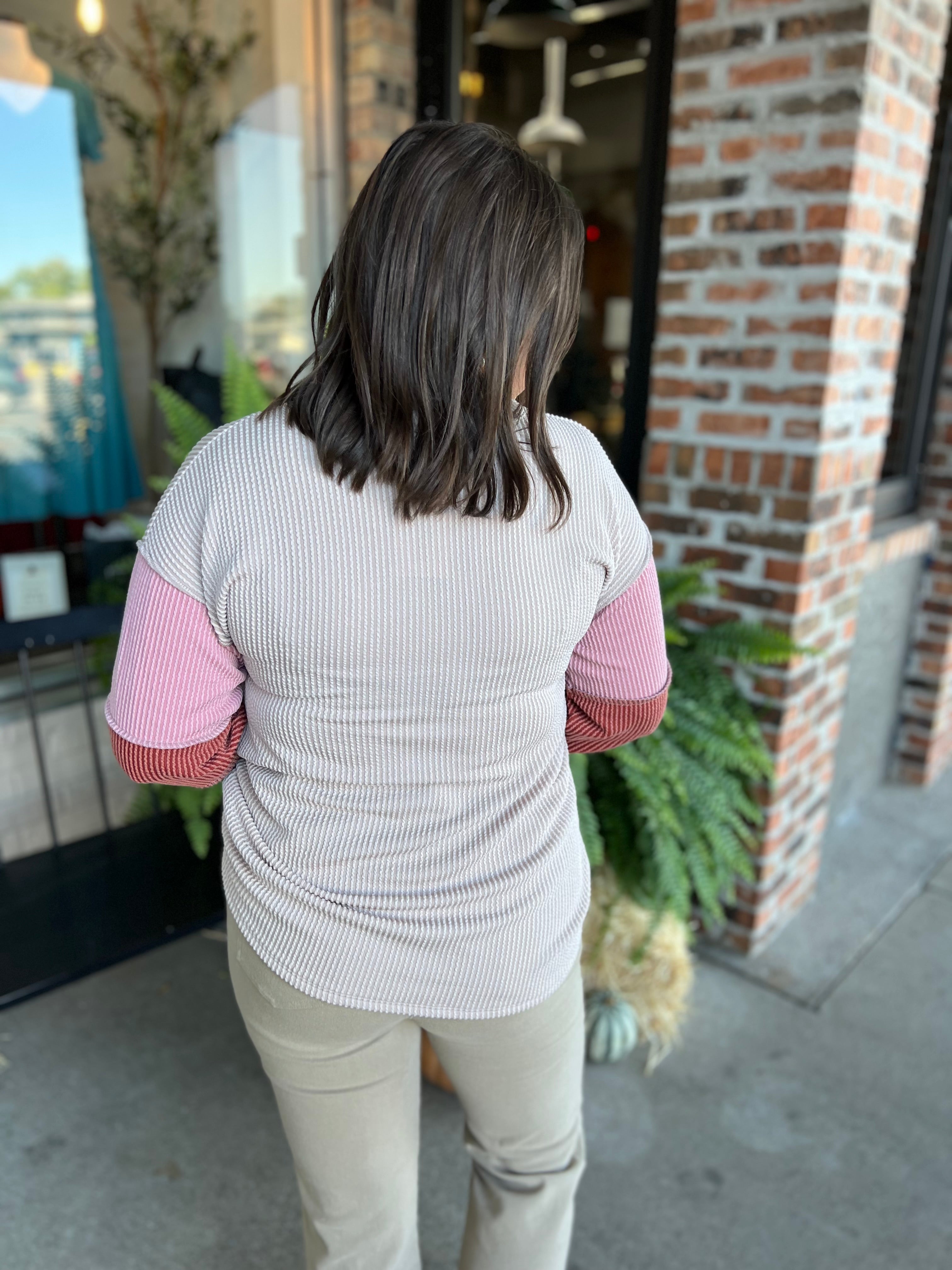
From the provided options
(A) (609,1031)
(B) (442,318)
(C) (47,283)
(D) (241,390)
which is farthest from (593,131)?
(B) (442,318)

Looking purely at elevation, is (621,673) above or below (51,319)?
below

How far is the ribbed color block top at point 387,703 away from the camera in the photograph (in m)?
0.86

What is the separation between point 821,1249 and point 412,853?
133cm

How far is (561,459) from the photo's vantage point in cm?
95

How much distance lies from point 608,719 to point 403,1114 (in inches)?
21.2

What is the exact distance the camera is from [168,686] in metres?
0.94

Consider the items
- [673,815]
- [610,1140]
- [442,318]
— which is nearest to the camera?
[442,318]

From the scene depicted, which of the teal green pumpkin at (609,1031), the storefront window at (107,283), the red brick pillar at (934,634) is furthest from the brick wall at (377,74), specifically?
the teal green pumpkin at (609,1031)

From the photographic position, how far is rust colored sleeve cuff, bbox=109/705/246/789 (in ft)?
3.27

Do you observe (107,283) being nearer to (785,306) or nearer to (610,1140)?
(785,306)

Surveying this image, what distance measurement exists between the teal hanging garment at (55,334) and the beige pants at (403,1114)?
234 centimetres

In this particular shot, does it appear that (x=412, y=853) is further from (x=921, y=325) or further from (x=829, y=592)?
(x=921, y=325)

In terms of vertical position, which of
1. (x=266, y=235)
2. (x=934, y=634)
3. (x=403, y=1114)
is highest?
(x=266, y=235)

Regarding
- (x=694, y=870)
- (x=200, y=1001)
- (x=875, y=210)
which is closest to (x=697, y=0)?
(x=875, y=210)
